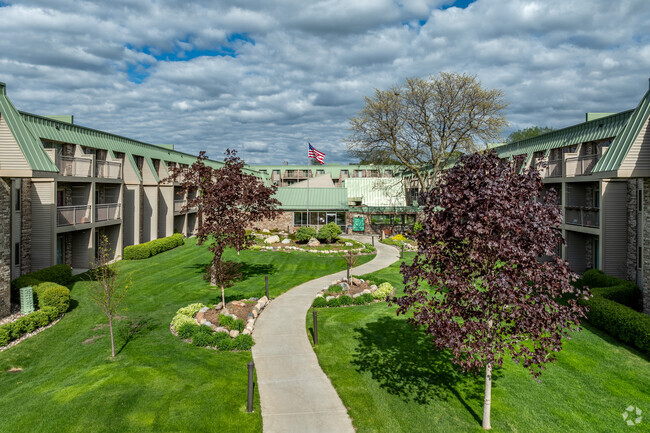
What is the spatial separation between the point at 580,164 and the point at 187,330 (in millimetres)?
23932

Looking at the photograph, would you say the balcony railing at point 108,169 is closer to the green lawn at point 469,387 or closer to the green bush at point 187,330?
the green bush at point 187,330

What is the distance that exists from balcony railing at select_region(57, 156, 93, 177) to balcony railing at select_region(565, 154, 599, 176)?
31402 millimetres

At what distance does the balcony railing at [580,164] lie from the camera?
21812mm

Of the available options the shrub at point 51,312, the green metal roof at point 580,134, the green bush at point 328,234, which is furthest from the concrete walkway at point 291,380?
the green metal roof at point 580,134

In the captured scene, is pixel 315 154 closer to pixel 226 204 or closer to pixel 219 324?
pixel 226 204

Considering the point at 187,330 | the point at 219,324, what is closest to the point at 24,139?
the point at 187,330

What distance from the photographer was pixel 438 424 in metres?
8.52

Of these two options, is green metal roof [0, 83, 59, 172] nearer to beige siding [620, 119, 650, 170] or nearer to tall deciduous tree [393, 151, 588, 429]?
tall deciduous tree [393, 151, 588, 429]

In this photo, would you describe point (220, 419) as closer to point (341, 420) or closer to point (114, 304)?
point (341, 420)

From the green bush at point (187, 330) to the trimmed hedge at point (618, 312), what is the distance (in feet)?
51.3

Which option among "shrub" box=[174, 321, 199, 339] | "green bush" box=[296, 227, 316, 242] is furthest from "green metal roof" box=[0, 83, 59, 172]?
"green bush" box=[296, 227, 316, 242]

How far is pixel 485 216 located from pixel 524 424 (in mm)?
5249

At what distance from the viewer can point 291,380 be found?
10.8 meters

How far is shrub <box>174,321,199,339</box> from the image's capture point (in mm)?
13898
